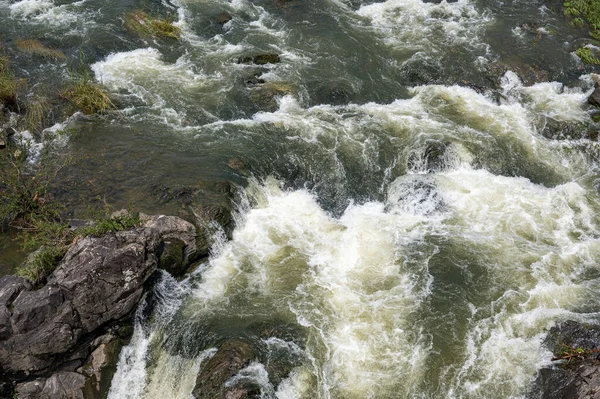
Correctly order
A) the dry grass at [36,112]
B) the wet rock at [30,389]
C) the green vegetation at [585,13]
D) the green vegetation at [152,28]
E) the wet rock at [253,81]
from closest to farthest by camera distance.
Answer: the wet rock at [30,389]
the dry grass at [36,112]
the wet rock at [253,81]
the green vegetation at [152,28]
the green vegetation at [585,13]

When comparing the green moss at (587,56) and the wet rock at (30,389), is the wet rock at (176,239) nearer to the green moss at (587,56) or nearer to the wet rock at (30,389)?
the wet rock at (30,389)

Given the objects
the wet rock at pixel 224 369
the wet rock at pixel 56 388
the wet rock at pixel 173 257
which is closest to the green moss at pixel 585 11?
the wet rock at pixel 173 257

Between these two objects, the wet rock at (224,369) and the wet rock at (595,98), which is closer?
the wet rock at (224,369)

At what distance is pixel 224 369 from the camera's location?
9172 mm

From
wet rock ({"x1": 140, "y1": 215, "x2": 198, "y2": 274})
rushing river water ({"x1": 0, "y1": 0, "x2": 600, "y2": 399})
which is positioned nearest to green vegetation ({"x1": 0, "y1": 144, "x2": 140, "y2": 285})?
wet rock ({"x1": 140, "y1": 215, "x2": 198, "y2": 274})

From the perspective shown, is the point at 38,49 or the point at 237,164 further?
the point at 38,49

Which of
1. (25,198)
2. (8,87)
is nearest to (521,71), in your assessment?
(25,198)

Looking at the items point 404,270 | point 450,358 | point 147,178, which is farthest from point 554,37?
point 147,178

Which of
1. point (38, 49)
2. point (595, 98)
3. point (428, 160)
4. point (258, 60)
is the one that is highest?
point (38, 49)

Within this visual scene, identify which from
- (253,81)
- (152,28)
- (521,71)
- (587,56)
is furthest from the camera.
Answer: (587,56)

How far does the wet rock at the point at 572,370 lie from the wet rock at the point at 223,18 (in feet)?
51.1

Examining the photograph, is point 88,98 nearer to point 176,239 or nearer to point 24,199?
point 24,199

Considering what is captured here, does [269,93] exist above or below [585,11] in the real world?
above

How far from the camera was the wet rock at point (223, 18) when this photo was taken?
19438mm
